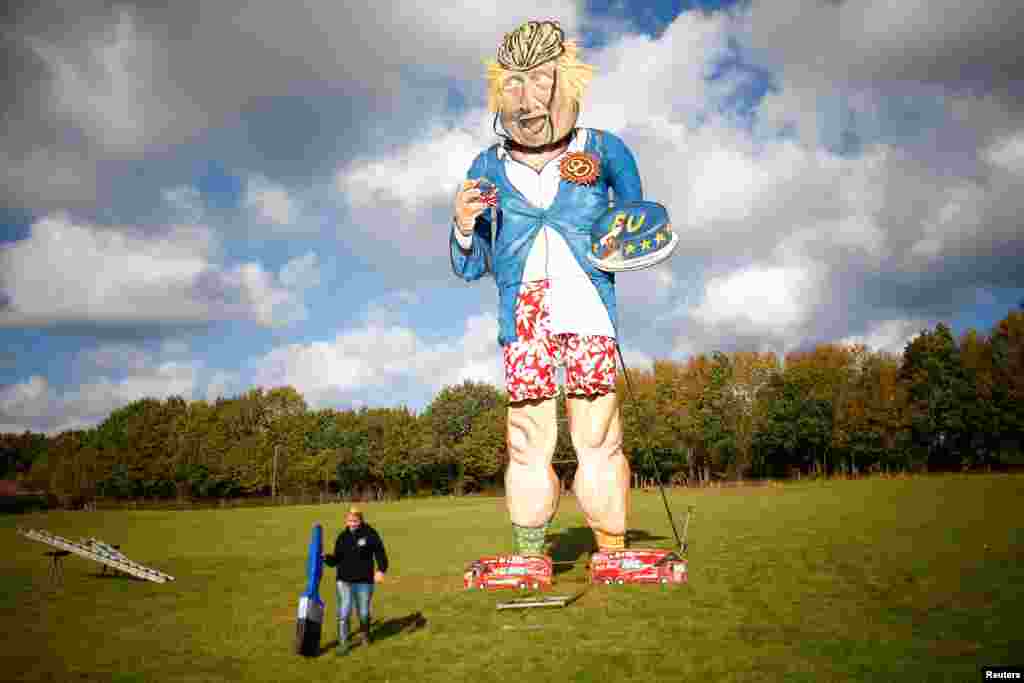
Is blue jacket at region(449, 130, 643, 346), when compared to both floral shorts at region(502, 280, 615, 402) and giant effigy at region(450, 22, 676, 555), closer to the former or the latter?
giant effigy at region(450, 22, 676, 555)

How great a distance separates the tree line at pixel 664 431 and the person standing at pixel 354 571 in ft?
130

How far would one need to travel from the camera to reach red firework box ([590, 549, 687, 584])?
10844mm

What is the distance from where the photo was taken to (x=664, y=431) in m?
55.1

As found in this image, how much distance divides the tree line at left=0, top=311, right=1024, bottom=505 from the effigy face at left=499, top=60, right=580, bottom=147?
38.0 m

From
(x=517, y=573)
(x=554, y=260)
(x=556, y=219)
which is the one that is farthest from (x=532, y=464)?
(x=556, y=219)

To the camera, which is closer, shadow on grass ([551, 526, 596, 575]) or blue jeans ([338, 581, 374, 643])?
blue jeans ([338, 581, 374, 643])

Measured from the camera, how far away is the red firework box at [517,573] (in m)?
11.0

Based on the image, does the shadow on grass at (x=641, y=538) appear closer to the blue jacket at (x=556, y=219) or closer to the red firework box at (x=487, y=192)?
the blue jacket at (x=556, y=219)

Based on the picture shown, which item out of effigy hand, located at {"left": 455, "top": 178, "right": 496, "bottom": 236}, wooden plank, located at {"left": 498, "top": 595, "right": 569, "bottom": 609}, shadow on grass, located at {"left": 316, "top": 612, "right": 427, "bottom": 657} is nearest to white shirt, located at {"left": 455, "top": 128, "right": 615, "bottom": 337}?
effigy hand, located at {"left": 455, "top": 178, "right": 496, "bottom": 236}

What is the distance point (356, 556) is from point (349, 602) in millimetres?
536

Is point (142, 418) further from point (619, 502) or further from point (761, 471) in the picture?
point (619, 502)

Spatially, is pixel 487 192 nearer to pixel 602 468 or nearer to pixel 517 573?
pixel 602 468

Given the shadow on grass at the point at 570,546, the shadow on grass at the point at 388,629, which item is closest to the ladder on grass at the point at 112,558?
the shadow on grass at the point at 388,629

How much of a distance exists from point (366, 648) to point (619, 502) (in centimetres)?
422
